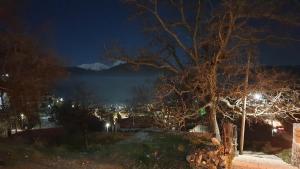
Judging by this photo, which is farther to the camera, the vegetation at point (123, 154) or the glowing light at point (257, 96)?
the glowing light at point (257, 96)

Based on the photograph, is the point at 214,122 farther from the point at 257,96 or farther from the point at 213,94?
the point at 257,96

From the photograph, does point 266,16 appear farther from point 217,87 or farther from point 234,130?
point 234,130

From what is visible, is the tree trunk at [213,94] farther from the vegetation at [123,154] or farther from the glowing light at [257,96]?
the vegetation at [123,154]

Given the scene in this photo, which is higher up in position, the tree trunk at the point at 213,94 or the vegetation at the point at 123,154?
the tree trunk at the point at 213,94

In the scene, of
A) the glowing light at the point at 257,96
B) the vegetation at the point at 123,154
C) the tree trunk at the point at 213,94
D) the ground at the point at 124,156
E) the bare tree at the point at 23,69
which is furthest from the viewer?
the bare tree at the point at 23,69

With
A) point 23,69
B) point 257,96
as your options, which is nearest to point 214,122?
point 257,96

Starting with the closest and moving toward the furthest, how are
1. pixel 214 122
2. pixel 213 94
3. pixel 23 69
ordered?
pixel 213 94 → pixel 214 122 → pixel 23 69

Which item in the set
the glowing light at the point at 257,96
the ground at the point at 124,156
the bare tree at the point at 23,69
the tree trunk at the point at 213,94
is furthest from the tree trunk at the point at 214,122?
the bare tree at the point at 23,69

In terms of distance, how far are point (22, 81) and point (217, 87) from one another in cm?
1128

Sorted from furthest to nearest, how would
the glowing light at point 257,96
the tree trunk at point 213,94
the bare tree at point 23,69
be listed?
the bare tree at point 23,69, the glowing light at point 257,96, the tree trunk at point 213,94

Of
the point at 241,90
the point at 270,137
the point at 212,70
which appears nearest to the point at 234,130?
the point at 241,90

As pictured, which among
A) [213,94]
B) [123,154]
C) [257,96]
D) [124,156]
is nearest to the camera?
[124,156]

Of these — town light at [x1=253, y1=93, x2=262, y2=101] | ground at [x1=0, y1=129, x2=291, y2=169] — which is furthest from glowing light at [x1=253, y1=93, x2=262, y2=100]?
ground at [x1=0, y1=129, x2=291, y2=169]

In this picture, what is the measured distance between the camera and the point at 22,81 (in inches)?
861
